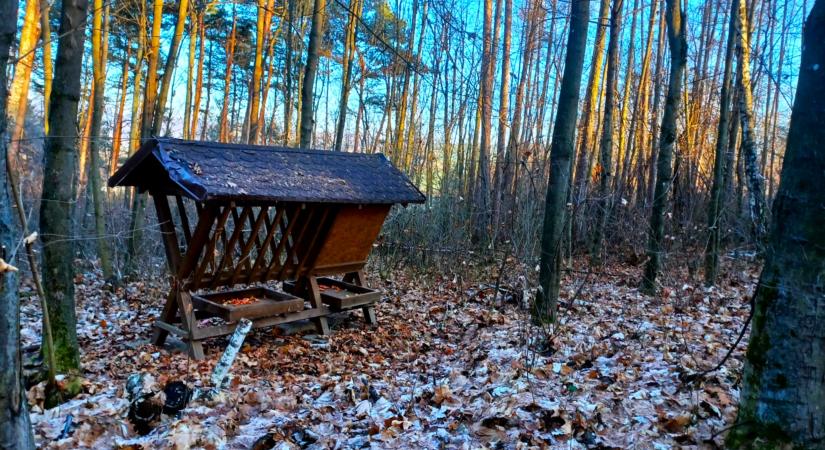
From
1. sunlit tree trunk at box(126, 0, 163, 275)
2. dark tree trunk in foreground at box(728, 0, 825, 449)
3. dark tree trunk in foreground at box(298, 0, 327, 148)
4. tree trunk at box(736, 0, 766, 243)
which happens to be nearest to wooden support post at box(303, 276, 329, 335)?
dark tree trunk in foreground at box(298, 0, 327, 148)

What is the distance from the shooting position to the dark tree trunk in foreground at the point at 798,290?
8.71ft

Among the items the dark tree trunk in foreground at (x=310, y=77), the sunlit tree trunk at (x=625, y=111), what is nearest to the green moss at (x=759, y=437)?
the dark tree trunk in foreground at (x=310, y=77)

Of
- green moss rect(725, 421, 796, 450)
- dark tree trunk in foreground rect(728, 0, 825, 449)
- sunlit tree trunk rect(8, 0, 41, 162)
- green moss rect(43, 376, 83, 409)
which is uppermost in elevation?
sunlit tree trunk rect(8, 0, 41, 162)

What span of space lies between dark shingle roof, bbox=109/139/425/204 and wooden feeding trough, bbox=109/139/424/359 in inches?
0.5

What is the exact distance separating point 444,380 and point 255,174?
320 centimetres

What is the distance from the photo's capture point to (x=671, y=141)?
8.50 meters

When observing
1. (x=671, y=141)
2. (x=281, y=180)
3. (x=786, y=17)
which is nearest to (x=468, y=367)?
(x=281, y=180)

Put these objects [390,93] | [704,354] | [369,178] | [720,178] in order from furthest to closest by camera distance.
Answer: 1. [390,93]
2. [720,178]
3. [369,178]
4. [704,354]

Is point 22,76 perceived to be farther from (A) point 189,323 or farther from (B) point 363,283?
(B) point 363,283

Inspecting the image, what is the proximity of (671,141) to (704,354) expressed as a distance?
4271 mm

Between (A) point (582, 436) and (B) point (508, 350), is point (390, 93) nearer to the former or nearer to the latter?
(B) point (508, 350)

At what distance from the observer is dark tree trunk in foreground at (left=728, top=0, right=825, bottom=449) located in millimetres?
2654

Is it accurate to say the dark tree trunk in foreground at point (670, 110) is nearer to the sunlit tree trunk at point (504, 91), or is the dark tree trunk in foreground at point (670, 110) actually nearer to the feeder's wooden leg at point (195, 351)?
the sunlit tree trunk at point (504, 91)

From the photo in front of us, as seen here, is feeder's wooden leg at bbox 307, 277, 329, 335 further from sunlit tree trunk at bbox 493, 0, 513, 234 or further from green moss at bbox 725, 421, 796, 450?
sunlit tree trunk at bbox 493, 0, 513, 234
